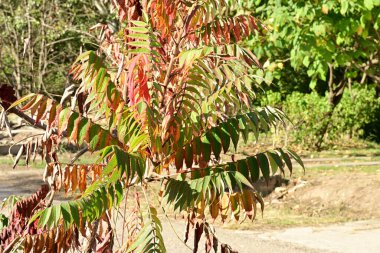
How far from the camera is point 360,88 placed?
2472cm

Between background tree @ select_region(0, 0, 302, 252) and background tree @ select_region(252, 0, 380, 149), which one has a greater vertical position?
background tree @ select_region(252, 0, 380, 149)

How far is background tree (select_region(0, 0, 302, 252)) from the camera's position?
4188mm

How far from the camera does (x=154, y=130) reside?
429 centimetres

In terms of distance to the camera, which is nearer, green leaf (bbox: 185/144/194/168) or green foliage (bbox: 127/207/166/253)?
green foliage (bbox: 127/207/166/253)

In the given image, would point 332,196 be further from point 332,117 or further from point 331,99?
point 331,99

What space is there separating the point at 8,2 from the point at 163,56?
20.7 meters

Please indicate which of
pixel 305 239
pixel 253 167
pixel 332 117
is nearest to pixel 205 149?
pixel 253 167

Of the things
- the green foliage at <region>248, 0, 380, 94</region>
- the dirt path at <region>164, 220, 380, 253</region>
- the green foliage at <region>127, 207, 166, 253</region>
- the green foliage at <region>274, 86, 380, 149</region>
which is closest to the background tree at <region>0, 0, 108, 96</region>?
the green foliage at <region>274, 86, 380, 149</region>

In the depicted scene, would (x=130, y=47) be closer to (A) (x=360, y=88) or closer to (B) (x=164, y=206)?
(B) (x=164, y=206)

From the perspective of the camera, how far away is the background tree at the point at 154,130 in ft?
13.7

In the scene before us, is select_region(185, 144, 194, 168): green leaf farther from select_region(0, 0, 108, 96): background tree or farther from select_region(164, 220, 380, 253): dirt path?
select_region(0, 0, 108, 96): background tree

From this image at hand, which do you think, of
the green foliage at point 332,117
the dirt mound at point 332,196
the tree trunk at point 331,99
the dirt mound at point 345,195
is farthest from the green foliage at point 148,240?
the tree trunk at point 331,99

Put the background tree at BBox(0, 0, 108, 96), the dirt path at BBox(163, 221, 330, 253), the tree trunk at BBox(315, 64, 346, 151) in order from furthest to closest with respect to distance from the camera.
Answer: the background tree at BBox(0, 0, 108, 96) → the tree trunk at BBox(315, 64, 346, 151) → the dirt path at BBox(163, 221, 330, 253)

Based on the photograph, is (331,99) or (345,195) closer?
(345,195)
